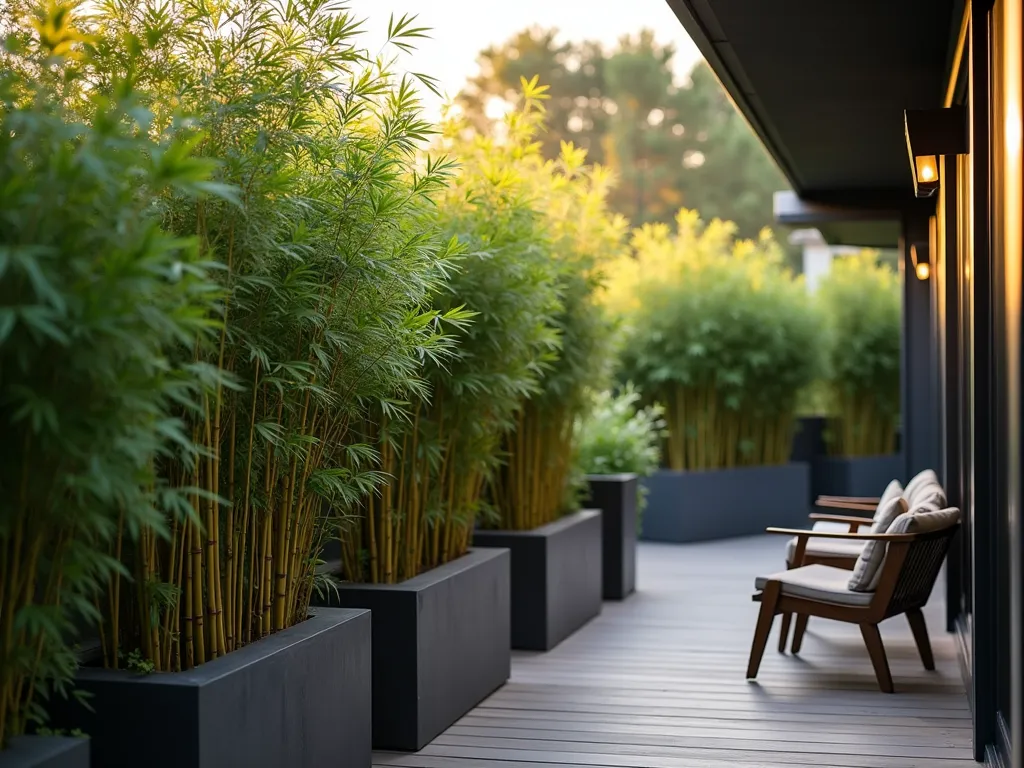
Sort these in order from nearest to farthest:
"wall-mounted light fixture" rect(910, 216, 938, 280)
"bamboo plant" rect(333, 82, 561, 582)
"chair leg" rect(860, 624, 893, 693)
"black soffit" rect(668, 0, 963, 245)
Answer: "bamboo plant" rect(333, 82, 561, 582) < "black soffit" rect(668, 0, 963, 245) < "chair leg" rect(860, 624, 893, 693) < "wall-mounted light fixture" rect(910, 216, 938, 280)

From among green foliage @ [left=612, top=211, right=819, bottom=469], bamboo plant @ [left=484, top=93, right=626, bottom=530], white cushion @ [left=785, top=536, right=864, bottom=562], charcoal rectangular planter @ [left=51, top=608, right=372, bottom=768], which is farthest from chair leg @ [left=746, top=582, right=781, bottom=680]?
green foliage @ [left=612, top=211, right=819, bottom=469]

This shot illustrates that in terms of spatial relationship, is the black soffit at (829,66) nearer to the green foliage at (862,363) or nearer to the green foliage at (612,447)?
the green foliage at (612,447)

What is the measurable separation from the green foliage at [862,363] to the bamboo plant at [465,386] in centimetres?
746

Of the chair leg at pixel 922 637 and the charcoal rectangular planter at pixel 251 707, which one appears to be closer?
the charcoal rectangular planter at pixel 251 707

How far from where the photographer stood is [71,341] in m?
2.16

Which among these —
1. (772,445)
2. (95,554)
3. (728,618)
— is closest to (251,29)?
(95,554)

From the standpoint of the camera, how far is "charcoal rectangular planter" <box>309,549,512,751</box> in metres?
4.04

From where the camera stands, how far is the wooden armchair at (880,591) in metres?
4.70

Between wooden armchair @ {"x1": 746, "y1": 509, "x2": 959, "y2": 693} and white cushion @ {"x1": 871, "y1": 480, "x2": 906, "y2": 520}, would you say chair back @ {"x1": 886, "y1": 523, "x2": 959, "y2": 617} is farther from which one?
white cushion @ {"x1": 871, "y1": 480, "x2": 906, "y2": 520}

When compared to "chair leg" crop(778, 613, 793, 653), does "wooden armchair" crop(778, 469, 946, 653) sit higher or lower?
higher

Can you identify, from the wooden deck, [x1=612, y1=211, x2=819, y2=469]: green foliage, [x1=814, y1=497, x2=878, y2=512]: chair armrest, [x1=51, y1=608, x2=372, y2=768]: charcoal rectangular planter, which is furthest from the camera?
[x1=612, y1=211, x2=819, y2=469]: green foliage

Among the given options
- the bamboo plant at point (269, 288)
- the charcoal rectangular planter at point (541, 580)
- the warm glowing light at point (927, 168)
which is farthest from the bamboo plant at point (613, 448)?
the bamboo plant at point (269, 288)

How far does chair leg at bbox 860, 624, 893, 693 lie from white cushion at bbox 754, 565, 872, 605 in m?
0.13

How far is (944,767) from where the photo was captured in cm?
383
